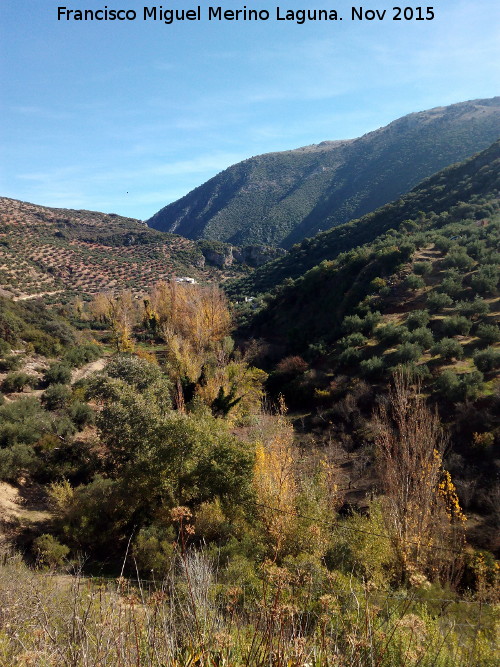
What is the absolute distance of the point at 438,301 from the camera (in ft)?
75.4

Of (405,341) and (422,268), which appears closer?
(405,341)

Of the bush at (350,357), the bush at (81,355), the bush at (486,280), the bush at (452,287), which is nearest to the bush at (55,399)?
the bush at (81,355)

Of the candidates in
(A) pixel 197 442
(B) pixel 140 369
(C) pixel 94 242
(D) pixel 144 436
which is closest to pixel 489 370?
(A) pixel 197 442

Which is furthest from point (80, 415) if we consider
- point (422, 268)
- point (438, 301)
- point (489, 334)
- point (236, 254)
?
point (236, 254)

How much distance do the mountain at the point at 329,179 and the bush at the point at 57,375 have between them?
6800cm

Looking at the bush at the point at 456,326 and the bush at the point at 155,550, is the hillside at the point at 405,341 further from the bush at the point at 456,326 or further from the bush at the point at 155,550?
the bush at the point at 155,550

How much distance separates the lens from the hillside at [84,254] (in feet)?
173

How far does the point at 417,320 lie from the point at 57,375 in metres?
21.1

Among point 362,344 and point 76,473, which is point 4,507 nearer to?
point 76,473

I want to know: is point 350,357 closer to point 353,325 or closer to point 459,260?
point 353,325

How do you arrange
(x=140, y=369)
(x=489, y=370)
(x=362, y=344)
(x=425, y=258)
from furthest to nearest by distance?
(x=425, y=258)
(x=362, y=344)
(x=140, y=369)
(x=489, y=370)

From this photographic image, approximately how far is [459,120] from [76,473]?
104m

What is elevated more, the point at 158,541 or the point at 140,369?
the point at 140,369

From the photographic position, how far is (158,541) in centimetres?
939
